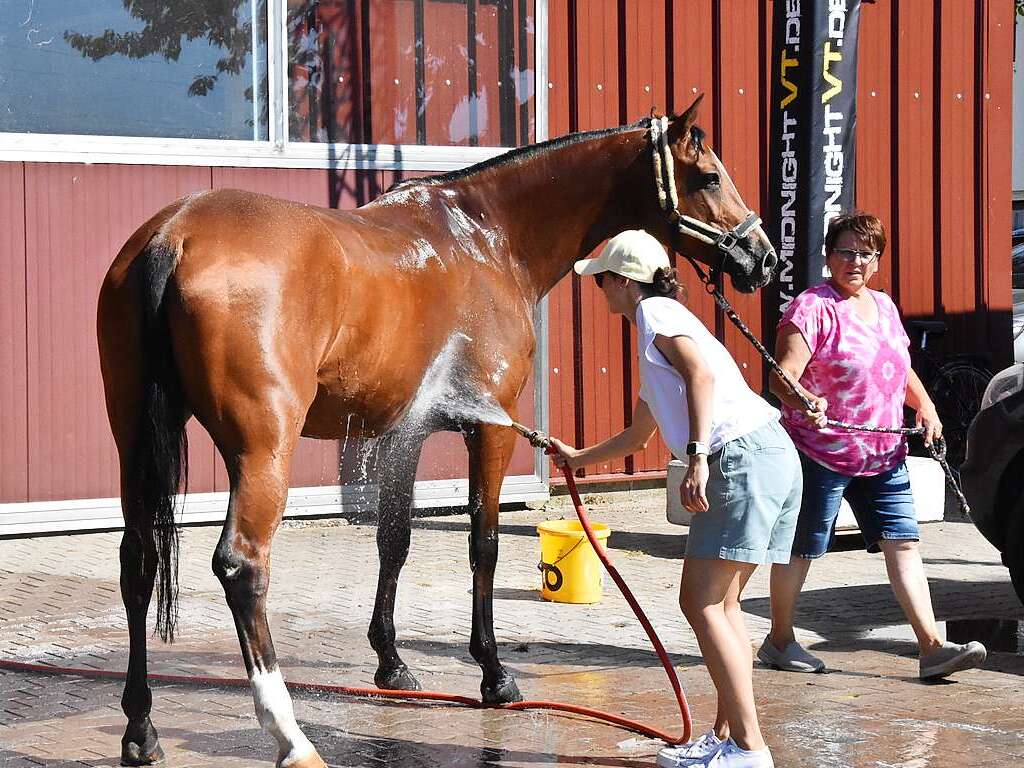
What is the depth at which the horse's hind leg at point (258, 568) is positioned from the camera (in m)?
4.39

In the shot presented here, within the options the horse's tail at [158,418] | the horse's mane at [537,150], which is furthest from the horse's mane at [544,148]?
the horse's tail at [158,418]

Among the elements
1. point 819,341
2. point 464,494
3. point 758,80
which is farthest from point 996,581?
point 758,80

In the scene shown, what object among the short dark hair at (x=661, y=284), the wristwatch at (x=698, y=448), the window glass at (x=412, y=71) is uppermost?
the window glass at (x=412, y=71)

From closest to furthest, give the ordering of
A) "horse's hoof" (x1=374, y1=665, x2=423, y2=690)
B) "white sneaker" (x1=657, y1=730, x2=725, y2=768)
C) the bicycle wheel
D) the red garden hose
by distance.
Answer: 1. "white sneaker" (x1=657, y1=730, x2=725, y2=768)
2. the red garden hose
3. "horse's hoof" (x1=374, y1=665, x2=423, y2=690)
4. the bicycle wheel

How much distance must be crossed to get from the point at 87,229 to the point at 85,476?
1.62 metres

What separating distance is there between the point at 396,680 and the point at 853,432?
2.17m

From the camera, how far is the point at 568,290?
35.0 ft

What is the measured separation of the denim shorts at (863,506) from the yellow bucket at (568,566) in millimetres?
1495

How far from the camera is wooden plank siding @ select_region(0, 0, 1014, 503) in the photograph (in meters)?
9.14

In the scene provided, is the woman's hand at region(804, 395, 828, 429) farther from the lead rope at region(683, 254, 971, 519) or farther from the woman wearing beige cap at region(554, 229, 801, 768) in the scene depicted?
the woman wearing beige cap at region(554, 229, 801, 768)

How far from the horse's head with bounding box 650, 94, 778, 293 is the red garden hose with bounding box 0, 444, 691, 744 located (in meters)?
1.24

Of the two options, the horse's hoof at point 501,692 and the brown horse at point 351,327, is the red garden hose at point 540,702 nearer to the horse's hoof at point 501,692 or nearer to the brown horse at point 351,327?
the horse's hoof at point 501,692

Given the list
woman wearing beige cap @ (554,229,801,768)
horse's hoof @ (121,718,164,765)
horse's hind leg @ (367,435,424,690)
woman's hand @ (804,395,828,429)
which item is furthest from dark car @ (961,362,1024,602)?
horse's hoof @ (121,718,164,765)

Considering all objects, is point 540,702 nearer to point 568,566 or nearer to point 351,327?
point 351,327
